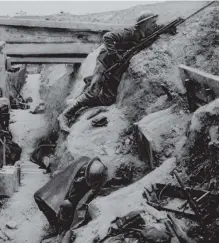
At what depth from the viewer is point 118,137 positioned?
8.31m

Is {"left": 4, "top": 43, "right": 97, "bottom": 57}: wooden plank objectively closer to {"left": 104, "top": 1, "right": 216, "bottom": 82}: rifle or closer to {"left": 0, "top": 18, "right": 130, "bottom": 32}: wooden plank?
{"left": 0, "top": 18, "right": 130, "bottom": 32}: wooden plank

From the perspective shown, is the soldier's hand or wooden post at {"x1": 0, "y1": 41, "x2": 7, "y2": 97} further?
wooden post at {"x1": 0, "y1": 41, "x2": 7, "y2": 97}

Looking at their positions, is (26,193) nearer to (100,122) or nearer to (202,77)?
(100,122)

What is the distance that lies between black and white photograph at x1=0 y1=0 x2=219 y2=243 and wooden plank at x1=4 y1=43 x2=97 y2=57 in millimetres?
26

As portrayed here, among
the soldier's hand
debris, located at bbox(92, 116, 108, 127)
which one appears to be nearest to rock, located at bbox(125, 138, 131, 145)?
debris, located at bbox(92, 116, 108, 127)

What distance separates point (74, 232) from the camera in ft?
20.6

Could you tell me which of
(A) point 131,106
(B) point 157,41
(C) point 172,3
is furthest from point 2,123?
(C) point 172,3

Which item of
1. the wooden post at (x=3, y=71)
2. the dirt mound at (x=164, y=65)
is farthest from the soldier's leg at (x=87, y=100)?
the wooden post at (x=3, y=71)

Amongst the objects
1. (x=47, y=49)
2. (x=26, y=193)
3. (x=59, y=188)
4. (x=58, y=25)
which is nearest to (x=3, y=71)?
(x=47, y=49)

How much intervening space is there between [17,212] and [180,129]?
3359mm

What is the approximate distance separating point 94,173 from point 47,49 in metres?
5.64

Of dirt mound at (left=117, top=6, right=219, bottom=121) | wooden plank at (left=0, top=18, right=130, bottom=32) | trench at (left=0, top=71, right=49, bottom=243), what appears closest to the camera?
trench at (left=0, top=71, right=49, bottom=243)

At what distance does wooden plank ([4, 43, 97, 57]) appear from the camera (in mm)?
11258

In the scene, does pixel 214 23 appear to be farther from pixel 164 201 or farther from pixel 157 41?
pixel 164 201
